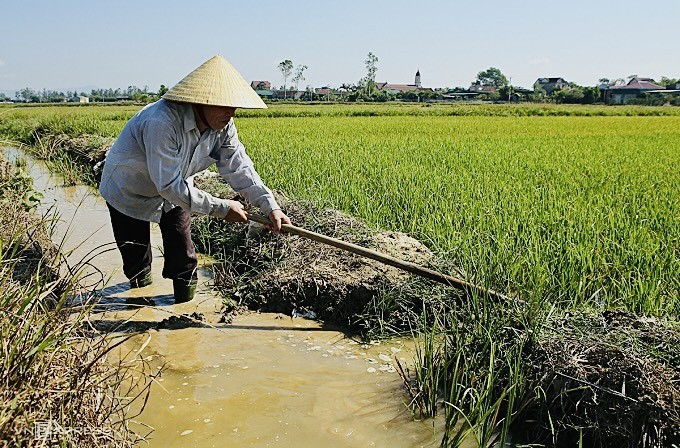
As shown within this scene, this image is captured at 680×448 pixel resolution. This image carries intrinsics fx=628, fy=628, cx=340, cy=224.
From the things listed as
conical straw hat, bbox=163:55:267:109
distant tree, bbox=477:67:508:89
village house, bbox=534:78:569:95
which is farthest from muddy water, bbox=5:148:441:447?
distant tree, bbox=477:67:508:89

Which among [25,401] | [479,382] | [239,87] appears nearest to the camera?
[25,401]

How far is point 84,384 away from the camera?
5.38 feet

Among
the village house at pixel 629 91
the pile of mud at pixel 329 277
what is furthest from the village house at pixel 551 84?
the pile of mud at pixel 329 277

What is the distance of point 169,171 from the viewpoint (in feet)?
10.0

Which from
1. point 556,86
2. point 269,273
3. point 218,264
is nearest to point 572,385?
point 269,273

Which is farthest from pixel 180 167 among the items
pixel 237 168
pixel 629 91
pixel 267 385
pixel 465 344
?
pixel 629 91

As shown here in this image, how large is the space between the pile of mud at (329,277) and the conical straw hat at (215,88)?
3.39 feet

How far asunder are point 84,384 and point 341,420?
1055mm

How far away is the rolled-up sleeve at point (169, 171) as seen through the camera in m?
3.01

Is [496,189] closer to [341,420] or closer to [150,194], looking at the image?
[150,194]

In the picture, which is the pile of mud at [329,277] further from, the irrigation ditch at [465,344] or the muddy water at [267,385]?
the muddy water at [267,385]

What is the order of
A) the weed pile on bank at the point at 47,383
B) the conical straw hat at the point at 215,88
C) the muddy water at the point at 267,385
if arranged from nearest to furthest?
1. the weed pile on bank at the point at 47,383
2. the muddy water at the point at 267,385
3. the conical straw hat at the point at 215,88

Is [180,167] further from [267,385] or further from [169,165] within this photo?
[267,385]

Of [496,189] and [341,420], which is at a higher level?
[496,189]
